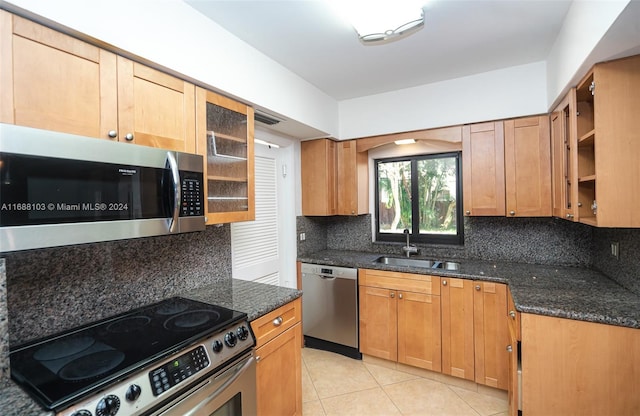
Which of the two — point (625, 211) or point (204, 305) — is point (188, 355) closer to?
point (204, 305)

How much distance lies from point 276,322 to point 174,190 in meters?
0.91

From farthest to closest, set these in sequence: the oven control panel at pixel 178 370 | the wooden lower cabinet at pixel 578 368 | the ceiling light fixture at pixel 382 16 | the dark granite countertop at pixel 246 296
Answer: the dark granite countertop at pixel 246 296
the ceiling light fixture at pixel 382 16
the wooden lower cabinet at pixel 578 368
the oven control panel at pixel 178 370

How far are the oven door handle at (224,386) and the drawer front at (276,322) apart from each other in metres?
0.14

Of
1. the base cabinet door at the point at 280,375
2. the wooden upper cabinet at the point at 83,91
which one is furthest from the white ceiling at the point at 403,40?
the base cabinet door at the point at 280,375

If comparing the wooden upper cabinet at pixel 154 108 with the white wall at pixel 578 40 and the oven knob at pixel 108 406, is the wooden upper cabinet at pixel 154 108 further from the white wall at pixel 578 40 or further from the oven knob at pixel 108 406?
the white wall at pixel 578 40

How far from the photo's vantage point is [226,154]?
184 centimetres

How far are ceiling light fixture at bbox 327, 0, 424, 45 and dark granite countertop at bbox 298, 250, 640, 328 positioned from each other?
5.41ft

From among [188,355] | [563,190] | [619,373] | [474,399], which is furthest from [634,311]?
[188,355]

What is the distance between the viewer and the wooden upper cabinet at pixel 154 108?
1291mm

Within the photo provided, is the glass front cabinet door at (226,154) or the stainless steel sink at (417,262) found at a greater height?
the glass front cabinet door at (226,154)

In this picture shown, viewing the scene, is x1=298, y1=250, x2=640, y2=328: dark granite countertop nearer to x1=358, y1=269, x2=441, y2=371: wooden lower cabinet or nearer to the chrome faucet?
x1=358, y1=269, x2=441, y2=371: wooden lower cabinet

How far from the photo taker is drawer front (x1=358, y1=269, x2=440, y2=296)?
A: 2381mm

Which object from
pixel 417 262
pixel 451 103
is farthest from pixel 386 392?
pixel 451 103

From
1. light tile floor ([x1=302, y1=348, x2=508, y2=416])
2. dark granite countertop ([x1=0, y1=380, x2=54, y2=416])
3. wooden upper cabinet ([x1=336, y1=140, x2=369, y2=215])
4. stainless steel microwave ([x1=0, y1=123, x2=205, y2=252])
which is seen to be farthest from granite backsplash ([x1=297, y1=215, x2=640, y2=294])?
dark granite countertop ([x1=0, y1=380, x2=54, y2=416])
